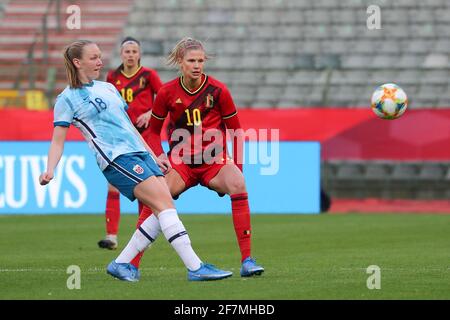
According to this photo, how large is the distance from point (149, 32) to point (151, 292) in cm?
1874

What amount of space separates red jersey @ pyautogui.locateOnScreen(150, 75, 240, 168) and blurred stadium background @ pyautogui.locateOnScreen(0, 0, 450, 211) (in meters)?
9.72


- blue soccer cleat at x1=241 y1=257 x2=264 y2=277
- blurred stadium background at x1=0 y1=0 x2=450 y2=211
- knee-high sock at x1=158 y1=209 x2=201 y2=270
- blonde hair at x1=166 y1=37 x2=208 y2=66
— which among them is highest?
blurred stadium background at x1=0 y1=0 x2=450 y2=211

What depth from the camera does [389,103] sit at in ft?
43.1

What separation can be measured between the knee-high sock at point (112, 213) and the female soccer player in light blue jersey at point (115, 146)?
3.93 metres

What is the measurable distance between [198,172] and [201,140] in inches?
10.4

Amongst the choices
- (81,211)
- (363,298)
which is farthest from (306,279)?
(81,211)

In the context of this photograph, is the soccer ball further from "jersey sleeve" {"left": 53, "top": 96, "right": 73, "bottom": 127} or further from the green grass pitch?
"jersey sleeve" {"left": 53, "top": 96, "right": 73, "bottom": 127}

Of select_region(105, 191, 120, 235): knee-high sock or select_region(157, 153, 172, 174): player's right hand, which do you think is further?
select_region(105, 191, 120, 235): knee-high sock

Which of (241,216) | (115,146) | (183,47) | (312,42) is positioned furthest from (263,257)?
(312,42)

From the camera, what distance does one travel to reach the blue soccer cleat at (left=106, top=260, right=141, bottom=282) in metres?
8.51

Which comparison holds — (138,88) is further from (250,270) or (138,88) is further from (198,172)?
(250,270)

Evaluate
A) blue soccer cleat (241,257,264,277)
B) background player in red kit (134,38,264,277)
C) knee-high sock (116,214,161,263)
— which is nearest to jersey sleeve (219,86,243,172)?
background player in red kit (134,38,264,277)

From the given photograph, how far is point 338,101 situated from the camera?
73.4ft

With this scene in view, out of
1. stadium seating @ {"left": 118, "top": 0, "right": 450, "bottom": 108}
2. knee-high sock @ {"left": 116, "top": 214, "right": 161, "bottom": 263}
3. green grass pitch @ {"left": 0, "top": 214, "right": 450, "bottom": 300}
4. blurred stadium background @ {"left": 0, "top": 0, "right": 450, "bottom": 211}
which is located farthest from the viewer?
stadium seating @ {"left": 118, "top": 0, "right": 450, "bottom": 108}
